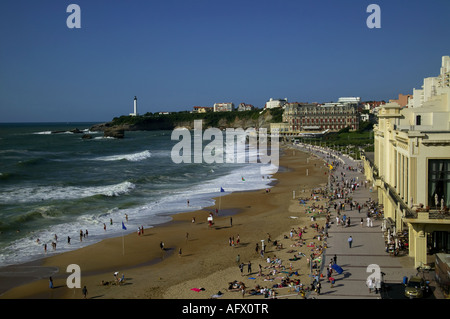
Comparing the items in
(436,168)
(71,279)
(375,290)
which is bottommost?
(71,279)

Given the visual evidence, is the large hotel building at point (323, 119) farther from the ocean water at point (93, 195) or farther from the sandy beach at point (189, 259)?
the sandy beach at point (189, 259)

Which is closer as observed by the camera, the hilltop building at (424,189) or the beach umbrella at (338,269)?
the hilltop building at (424,189)

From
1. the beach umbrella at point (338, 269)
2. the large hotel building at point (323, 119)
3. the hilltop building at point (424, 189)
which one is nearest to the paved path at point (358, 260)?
the beach umbrella at point (338, 269)

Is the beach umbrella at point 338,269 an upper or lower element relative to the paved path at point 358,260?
upper

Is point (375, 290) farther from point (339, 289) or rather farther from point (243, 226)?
point (243, 226)
